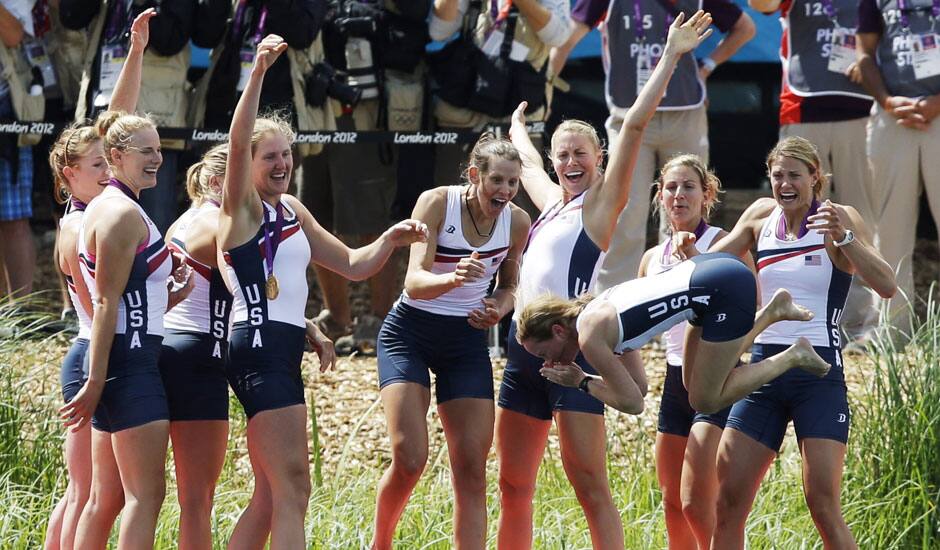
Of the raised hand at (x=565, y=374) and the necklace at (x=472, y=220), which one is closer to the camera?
the raised hand at (x=565, y=374)

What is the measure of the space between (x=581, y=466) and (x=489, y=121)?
3247 millimetres

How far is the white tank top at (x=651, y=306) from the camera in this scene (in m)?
5.59

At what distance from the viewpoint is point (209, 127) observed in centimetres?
870

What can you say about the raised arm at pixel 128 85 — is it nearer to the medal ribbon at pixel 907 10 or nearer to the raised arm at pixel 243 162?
the raised arm at pixel 243 162

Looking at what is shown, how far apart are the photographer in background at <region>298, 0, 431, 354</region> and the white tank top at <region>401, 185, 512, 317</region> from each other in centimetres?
241

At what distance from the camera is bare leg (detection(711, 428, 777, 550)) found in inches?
230

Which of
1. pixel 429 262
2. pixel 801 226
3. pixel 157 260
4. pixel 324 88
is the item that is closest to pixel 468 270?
pixel 429 262

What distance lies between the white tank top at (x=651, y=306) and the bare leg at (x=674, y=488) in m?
0.77

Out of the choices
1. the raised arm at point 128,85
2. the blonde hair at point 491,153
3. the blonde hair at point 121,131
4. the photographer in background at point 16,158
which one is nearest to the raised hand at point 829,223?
the blonde hair at point 491,153

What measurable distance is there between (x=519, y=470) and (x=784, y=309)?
1250 millimetres

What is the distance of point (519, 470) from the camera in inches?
240

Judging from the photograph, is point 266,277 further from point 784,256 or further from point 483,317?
point 784,256

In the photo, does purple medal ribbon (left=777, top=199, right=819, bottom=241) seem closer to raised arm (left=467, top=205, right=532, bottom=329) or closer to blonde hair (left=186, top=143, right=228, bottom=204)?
raised arm (left=467, top=205, right=532, bottom=329)

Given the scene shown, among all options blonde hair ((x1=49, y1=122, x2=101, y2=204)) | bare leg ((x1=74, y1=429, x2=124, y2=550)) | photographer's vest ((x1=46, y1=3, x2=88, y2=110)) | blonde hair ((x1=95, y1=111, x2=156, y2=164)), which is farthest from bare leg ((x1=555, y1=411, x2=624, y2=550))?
photographer's vest ((x1=46, y1=3, x2=88, y2=110))
